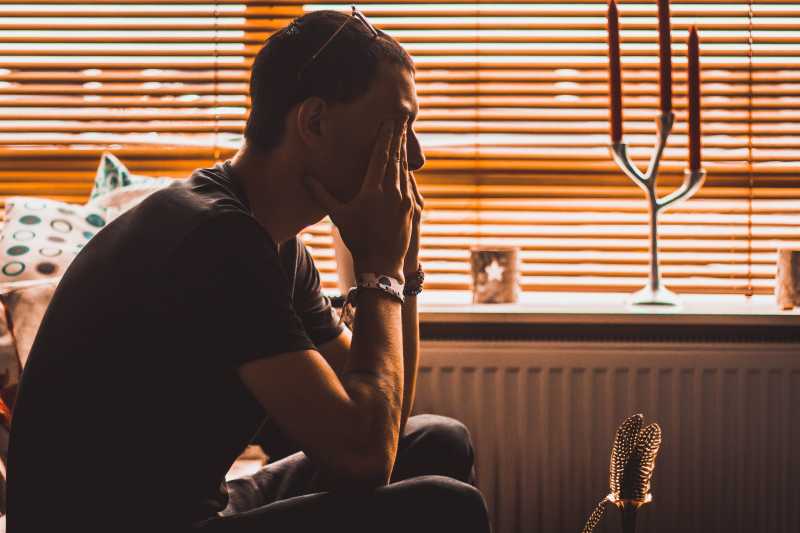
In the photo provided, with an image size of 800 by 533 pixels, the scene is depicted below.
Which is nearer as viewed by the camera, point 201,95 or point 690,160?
point 690,160

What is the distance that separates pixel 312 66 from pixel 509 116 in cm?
98

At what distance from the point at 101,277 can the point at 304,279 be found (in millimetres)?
439

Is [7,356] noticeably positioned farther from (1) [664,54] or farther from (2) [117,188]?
(1) [664,54]

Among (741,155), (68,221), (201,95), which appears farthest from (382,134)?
(741,155)

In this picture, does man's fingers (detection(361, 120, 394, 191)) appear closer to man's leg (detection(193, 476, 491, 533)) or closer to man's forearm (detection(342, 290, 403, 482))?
man's forearm (detection(342, 290, 403, 482))

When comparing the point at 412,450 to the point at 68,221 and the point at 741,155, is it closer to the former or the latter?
the point at 68,221

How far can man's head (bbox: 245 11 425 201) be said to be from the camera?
1.01 m

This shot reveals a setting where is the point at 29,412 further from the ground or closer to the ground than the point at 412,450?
further from the ground

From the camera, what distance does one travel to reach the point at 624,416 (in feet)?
5.73

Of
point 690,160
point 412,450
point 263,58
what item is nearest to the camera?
point 263,58

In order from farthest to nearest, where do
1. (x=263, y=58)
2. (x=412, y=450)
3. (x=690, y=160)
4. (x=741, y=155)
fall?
(x=741, y=155) → (x=690, y=160) → (x=412, y=450) → (x=263, y=58)

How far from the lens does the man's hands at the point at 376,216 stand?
105 cm

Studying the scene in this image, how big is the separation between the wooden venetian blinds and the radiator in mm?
226

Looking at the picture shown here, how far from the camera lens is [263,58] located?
1.04 m
